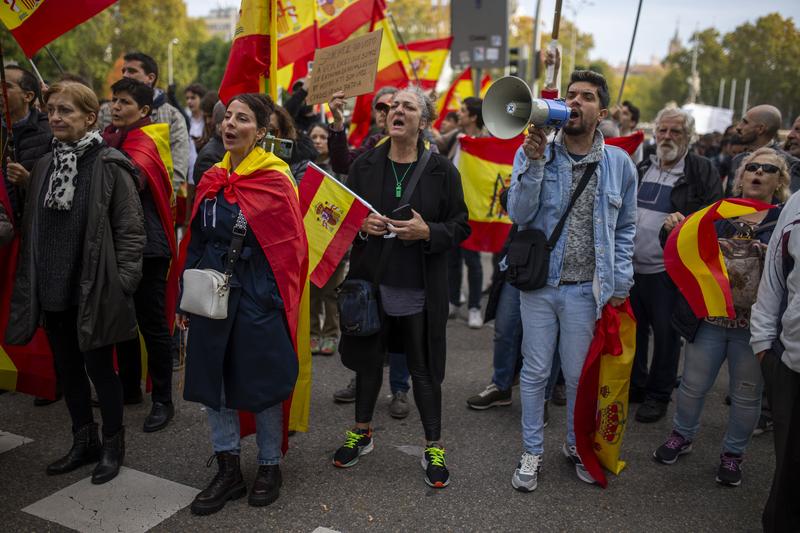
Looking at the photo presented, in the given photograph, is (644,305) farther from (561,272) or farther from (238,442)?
(238,442)

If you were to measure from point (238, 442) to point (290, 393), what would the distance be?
16.0 inches

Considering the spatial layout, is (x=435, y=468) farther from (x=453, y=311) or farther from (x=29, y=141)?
(x=453, y=311)

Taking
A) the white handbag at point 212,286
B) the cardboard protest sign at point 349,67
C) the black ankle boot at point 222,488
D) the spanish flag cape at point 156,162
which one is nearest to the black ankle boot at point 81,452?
the black ankle boot at point 222,488

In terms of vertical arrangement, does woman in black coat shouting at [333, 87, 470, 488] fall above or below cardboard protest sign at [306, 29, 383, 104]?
below

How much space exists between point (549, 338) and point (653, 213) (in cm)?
154

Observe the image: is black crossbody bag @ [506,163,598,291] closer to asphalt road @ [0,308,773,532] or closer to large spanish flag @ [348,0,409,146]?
asphalt road @ [0,308,773,532]

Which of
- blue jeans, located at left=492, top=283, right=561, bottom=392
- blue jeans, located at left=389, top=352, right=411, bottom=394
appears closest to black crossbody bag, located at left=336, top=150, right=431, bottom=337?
blue jeans, located at left=389, top=352, right=411, bottom=394

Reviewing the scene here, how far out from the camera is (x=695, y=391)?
3.92m

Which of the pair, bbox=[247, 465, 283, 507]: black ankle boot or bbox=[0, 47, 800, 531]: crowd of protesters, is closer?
bbox=[0, 47, 800, 531]: crowd of protesters

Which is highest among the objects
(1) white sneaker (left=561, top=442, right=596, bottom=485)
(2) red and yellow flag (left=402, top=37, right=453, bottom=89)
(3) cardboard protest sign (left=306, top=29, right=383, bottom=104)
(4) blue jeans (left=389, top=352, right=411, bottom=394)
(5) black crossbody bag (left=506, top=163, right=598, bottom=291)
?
(2) red and yellow flag (left=402, top=37, right=453, bottom=89)

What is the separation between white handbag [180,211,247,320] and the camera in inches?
120

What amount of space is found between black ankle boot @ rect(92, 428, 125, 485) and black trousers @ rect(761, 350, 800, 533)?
3.12m

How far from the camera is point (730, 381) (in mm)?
3793

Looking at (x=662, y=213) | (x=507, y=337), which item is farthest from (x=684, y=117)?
(x=507, y=337)
